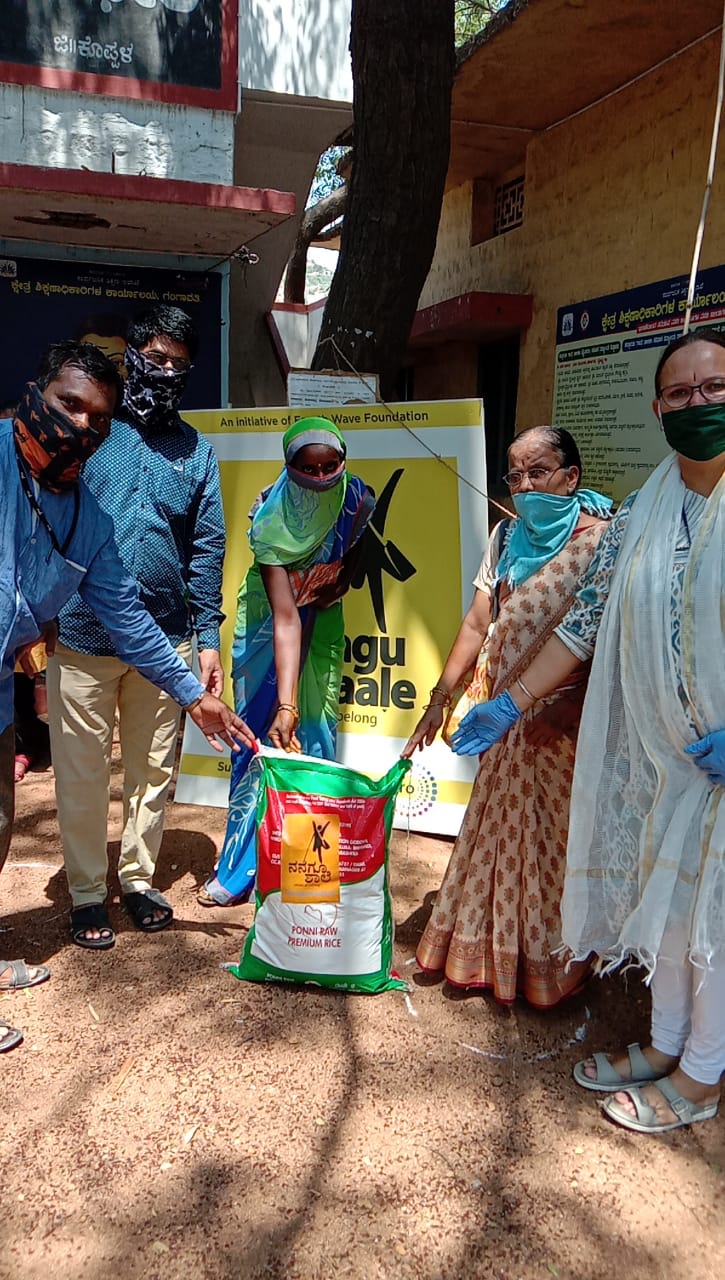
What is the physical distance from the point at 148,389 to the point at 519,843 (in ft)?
5.84

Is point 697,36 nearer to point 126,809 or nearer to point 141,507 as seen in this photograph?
point 141,507

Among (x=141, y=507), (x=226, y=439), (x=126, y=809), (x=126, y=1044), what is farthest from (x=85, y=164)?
(x=126, y=1044)

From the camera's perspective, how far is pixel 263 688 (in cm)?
324

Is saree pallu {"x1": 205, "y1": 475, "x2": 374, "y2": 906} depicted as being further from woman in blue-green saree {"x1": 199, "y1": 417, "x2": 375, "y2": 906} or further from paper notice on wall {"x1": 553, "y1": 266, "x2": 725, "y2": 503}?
paper notice on wall {"x1": 553, "y1": 266, "x2": 725, "y2": 503}

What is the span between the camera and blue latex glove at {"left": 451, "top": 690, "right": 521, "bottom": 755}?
2402mm

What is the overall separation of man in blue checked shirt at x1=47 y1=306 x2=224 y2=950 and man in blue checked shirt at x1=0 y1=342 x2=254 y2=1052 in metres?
0.26

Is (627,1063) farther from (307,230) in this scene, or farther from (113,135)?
(307,230)

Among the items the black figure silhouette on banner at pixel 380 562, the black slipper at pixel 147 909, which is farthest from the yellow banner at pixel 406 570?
the black slipper at pixel 147 909

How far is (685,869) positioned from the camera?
2062mm

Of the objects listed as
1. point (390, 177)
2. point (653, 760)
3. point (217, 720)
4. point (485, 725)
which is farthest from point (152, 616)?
point (390, 177)

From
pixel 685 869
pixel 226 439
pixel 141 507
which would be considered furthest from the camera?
pixel 226 439

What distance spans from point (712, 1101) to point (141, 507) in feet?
7.45

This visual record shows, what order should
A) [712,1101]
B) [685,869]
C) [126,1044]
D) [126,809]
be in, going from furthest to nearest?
[126,809] → [126,1044] → [712,1101] → [685,869]

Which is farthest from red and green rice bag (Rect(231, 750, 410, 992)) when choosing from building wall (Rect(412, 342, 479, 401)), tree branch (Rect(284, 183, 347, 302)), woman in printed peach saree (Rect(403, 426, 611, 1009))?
tree branch (Rect(284, 183, 347, 302))
